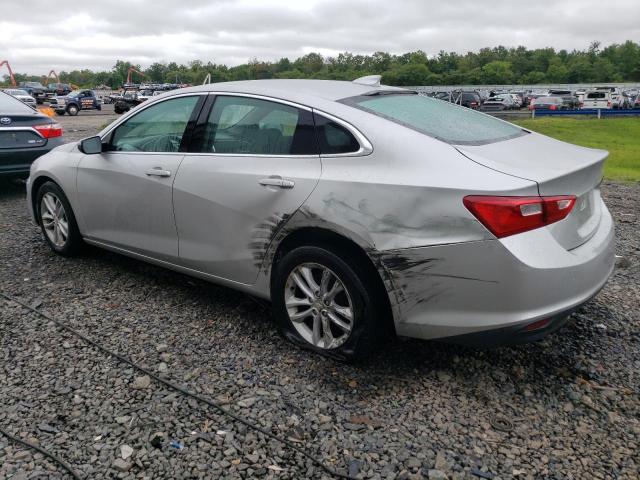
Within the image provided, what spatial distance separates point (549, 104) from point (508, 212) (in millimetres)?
46742

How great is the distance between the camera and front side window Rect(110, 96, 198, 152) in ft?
13.6

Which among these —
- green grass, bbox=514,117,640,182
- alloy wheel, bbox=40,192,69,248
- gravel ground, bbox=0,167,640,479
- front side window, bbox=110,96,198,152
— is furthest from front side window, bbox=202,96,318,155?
green grass, bbox=514,117,640,182

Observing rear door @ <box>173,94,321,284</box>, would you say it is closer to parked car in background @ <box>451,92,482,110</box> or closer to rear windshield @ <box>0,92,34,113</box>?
rear windshield @ <box>0,92,34,113</box>

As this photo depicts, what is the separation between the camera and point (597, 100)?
4706 cm

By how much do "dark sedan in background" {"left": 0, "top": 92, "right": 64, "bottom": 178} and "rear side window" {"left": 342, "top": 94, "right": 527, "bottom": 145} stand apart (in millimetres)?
6018

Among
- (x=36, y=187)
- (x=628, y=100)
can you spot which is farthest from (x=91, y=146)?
(x=628, y=100)

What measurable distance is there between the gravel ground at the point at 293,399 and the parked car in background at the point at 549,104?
144 ft

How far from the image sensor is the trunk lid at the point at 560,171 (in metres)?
2.85

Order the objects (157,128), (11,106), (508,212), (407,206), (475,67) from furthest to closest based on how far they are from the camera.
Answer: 1. (475,67)
2. (11,106)
3. (157,128)
4. (407,206)
5. (508,212)

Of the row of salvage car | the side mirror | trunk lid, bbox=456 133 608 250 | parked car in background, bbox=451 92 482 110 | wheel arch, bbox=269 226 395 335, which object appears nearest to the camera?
trunk lid, bbox=456 133 608 250

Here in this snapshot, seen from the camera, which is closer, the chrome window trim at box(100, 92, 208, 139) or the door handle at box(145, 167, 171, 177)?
the door handle at box(145, 167, 171, 177)

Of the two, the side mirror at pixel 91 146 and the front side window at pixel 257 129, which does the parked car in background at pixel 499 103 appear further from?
the front side window at pixel 257 129

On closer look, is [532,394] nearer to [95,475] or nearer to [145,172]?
[95,475]

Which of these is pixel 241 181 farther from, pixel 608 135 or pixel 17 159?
pixel 608 135
